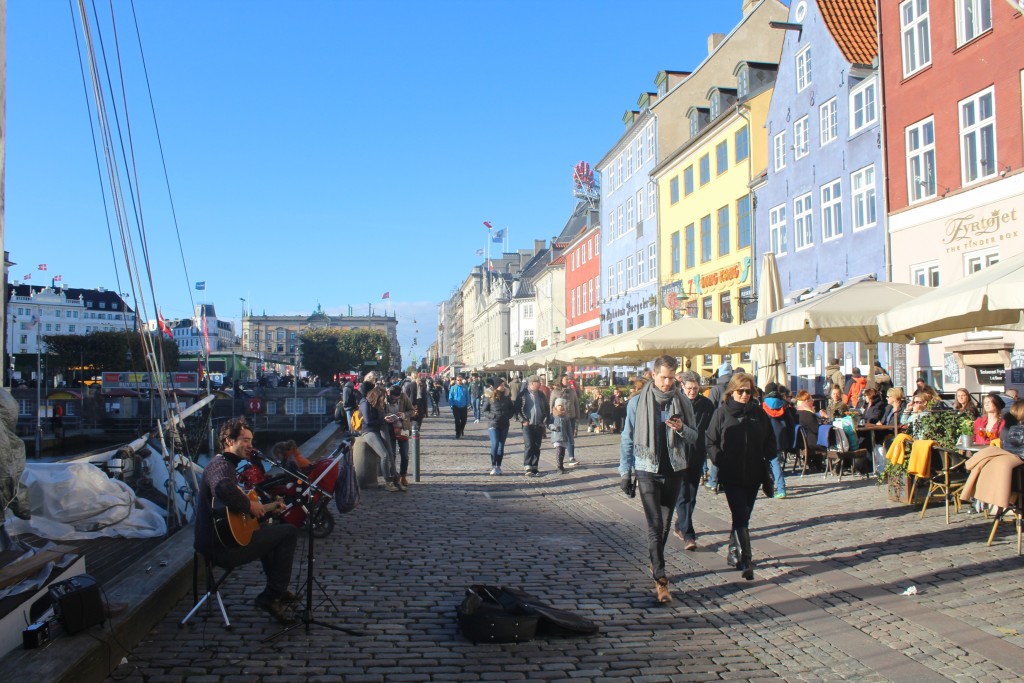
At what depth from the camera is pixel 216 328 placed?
178 metres

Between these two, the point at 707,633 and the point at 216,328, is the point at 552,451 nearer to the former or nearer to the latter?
the point at 707,633

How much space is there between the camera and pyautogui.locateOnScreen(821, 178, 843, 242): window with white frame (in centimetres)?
2339

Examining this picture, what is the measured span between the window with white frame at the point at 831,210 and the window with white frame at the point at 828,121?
1.25m

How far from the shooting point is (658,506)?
6875mm

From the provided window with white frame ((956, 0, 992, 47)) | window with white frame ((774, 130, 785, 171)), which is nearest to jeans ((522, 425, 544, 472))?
window with white frame ((956, 0, 992, 47))

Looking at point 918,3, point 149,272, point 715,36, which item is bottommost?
point 149,272

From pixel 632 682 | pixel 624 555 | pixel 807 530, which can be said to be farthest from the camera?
pixel 807 530

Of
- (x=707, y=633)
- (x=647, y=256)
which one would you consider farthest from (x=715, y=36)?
(x=707, y=633)

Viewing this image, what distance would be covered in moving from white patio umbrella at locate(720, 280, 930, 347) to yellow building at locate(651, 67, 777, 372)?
46.2 ft

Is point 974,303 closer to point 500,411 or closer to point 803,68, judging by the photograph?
point 500,411

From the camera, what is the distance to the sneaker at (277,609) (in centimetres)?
602

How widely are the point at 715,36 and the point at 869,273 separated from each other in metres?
22.8

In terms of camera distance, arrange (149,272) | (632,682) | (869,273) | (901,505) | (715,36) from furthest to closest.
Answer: (715,36) < (869,273) < (149,272) < (901,505) < (632,682)

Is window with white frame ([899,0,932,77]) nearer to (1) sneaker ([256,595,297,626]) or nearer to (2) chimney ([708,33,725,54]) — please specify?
(1) sneaker ([256,595,297,626])
